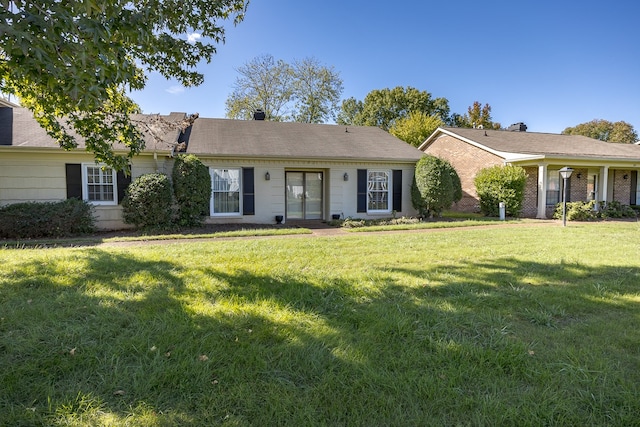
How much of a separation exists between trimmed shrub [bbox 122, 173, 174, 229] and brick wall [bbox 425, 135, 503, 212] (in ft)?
46.7

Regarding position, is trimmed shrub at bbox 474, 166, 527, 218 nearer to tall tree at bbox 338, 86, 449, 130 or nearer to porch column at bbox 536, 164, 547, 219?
porch column at bbox 536, 164, 547, 219

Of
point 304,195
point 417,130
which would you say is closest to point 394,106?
point 417,130

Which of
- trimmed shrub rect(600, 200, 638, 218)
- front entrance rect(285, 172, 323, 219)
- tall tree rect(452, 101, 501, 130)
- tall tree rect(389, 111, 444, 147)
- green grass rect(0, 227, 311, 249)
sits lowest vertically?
green grass rect(0, 227, 311, 249)

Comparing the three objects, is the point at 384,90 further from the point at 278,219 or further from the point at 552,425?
the point at 552,425

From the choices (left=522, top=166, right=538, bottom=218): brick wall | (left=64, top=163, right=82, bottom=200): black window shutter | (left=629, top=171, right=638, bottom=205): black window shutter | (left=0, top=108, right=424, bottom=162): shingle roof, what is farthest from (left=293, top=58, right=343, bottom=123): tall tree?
(left=629, top=171, right=638, bottom=205): black window shutter

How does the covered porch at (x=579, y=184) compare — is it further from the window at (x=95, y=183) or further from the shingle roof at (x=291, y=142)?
the window at (x=95, y=183)

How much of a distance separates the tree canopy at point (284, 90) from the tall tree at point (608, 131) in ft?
122

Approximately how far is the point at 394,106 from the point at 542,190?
24.1 metres

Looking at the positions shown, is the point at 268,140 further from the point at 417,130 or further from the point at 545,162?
the point at 417,130

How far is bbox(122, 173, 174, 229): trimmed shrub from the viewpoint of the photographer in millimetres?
10047

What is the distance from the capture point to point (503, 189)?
1476 centimetres

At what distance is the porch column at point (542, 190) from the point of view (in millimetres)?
14992

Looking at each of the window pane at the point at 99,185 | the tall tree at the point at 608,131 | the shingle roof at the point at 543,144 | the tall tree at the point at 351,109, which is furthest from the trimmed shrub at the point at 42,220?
the tall tree at the point at 608,131

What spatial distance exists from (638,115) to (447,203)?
24.3 metres
